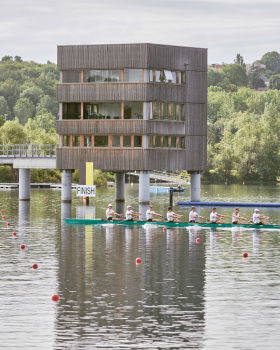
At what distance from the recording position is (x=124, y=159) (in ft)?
320

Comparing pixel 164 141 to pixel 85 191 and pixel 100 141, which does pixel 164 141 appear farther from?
pixel 85 191

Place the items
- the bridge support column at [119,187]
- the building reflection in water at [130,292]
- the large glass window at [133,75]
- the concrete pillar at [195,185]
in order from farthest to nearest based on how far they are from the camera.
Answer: the bridge support column at [119,187]
the concrete pillar at [195,185]
the large glass window at [133,75]
the building reflection in water at [130,292]

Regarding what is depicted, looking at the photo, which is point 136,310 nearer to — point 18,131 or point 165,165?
point 165,165

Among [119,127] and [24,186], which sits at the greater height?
[119,127]

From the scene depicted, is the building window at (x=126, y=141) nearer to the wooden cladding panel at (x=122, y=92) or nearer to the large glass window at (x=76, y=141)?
the wooden cladding panel at (x=122, y=92)

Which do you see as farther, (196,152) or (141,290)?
(196,152)

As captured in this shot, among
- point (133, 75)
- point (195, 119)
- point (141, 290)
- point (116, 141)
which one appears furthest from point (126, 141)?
point (141, 290)

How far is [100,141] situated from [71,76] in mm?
7794

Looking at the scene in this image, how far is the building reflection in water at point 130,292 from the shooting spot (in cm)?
3209

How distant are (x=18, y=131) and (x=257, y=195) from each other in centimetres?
5334

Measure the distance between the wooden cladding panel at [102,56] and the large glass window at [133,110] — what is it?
161 inches

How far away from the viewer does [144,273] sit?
4697 centimetres

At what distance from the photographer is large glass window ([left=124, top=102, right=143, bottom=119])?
97125 mm

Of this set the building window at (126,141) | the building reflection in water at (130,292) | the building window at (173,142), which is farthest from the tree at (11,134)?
the building reflection in water at (130,292)
